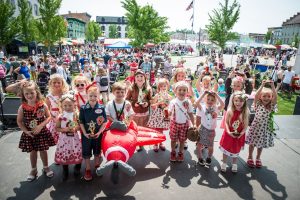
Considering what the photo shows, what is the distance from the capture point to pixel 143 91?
5035mm

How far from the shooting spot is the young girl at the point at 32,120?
3.68 m

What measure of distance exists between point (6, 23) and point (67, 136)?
21897 millimetres

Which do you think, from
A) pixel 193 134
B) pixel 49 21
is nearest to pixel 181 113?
pixel 193 134

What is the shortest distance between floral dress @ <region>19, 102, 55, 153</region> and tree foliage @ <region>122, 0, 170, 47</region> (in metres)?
20.1

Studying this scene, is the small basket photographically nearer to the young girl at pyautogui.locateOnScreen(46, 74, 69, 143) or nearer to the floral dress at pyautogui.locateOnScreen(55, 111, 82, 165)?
the floral dress at pyautogui.locateOnScreen(55, 111, 82, 165)

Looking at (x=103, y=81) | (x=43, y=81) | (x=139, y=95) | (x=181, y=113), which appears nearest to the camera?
(x=181, y=113)

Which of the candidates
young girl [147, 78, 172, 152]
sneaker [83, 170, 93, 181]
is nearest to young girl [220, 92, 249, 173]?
young girl [147, 78, 172, 152]

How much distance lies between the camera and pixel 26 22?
924 inches

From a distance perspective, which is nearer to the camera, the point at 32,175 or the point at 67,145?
the point at 67,145

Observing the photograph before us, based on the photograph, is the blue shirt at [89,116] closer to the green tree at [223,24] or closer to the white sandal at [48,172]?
the white sandal at [48,172]

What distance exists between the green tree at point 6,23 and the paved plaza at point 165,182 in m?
19.8

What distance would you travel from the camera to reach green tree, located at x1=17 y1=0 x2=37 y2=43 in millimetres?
22875

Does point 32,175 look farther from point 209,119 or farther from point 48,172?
point 209,119

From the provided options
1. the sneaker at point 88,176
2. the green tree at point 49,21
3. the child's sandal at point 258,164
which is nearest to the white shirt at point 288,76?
the child's sandal at point 258,164
